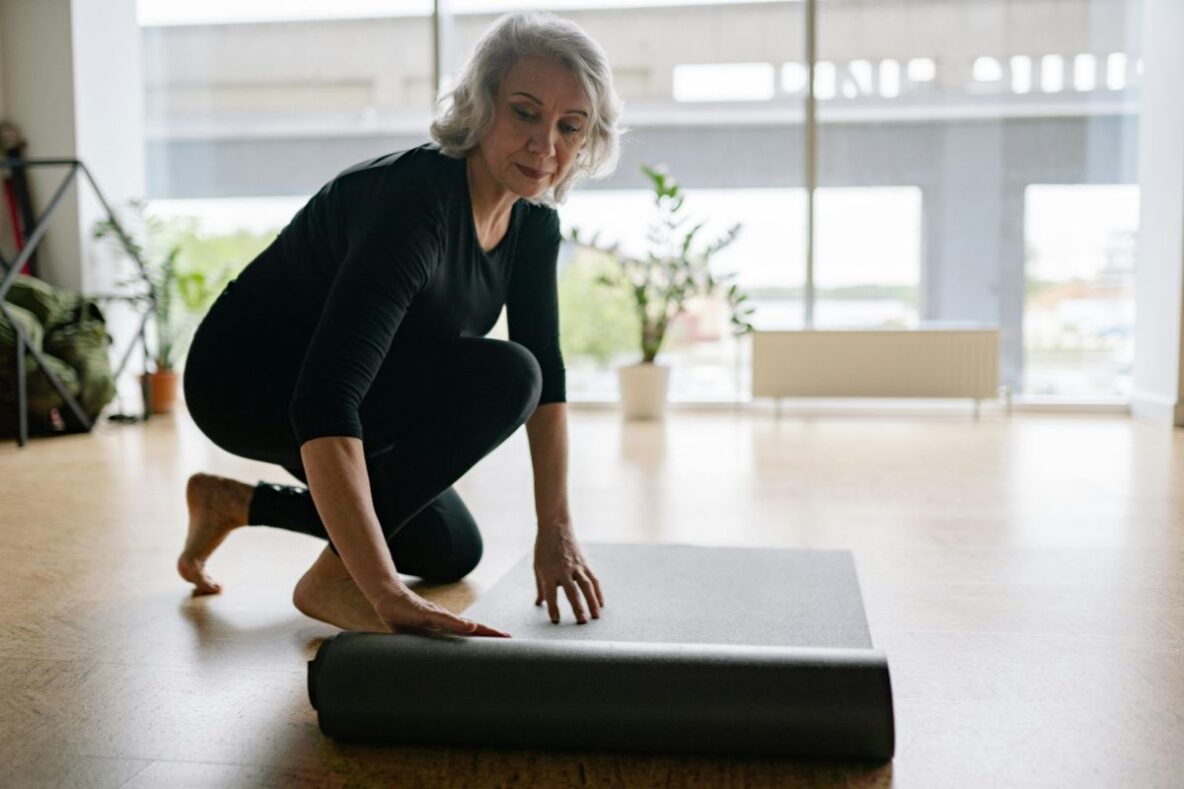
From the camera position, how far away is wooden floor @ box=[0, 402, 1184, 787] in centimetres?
118

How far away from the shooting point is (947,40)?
5.13m

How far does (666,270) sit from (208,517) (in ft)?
11.5

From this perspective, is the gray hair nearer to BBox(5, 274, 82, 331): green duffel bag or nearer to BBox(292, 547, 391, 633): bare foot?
BBox(292, 547, 391, 633): bare foot

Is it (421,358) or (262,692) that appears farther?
(421,358)

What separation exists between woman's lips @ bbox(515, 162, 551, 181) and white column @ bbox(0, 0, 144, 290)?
Result: 436cm

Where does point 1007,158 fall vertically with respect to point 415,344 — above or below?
above

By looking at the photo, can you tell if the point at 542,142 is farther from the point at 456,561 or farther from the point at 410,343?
the point at 456,561

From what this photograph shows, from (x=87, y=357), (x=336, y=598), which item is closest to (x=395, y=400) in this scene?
(x=336, y=598)

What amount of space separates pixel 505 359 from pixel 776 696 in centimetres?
67

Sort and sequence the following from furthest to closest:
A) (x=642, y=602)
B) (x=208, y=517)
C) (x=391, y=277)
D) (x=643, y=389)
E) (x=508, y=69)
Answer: (x=643, y=389) → (x=208, y=517) → (x=642, y=602) → (x=508, y=69) → (x=391, y=277)

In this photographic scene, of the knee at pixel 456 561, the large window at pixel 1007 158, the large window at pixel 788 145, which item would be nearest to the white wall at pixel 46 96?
the large window at pixel 788 145

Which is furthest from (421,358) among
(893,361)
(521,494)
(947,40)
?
(947,40)

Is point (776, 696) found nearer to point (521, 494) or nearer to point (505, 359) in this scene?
point (505, 359)

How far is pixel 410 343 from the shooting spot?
1.62 metres
